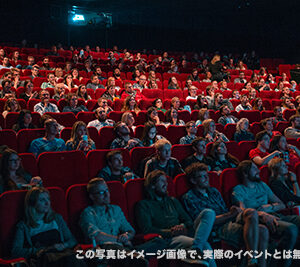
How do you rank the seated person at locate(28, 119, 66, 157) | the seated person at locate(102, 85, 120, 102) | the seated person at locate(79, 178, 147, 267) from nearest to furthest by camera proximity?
the seated person at locate(79, 178, 147, 267)
the seated person at locate(28, 119, 66, 157)
the seated person at locate(102, 85, 120, 102)

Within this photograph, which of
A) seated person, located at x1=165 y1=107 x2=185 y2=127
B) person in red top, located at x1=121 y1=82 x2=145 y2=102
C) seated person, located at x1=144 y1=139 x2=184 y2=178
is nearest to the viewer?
seated person, located at x1=144 y1=139 x2=184 y2=178

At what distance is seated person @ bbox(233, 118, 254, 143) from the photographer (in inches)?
104

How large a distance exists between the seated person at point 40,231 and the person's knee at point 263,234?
2.20 ft

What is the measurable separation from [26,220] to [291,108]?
115 inches

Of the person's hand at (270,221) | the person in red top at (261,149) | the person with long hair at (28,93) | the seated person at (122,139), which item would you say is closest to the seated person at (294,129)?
the person in red top at (261,149)

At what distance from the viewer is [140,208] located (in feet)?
4.91

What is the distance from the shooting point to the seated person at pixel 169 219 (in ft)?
4.53

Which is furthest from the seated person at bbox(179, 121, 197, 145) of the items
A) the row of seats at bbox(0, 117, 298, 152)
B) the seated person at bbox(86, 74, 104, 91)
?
the seated person at bbox(86, 74, 104, 91)

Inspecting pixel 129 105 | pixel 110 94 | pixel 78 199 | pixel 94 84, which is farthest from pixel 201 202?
pixel 94 84

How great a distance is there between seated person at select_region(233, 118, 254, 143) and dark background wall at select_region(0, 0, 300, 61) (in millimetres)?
4518

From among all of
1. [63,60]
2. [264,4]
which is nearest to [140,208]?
[63,60]

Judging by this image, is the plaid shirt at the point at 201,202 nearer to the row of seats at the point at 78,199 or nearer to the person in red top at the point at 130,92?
the row of seats at the point at 78,199

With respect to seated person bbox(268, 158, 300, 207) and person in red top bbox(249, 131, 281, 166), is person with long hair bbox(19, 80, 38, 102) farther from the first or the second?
seated person bbox(268, 158, 300, 207)

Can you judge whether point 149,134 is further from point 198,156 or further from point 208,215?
point 208,215
